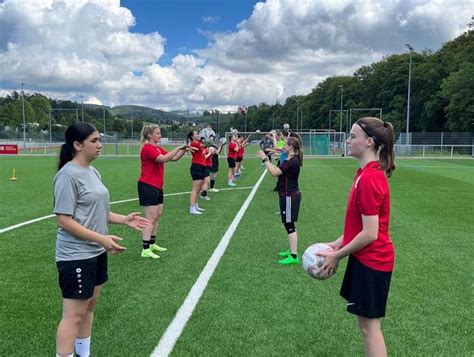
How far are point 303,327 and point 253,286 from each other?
4.24ft

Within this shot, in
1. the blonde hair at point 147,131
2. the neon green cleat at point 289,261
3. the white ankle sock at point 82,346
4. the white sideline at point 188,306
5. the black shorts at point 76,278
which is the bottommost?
the white sideline at point 188,306

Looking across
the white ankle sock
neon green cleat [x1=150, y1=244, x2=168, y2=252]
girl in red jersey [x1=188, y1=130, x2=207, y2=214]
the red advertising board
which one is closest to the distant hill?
the red advertising board

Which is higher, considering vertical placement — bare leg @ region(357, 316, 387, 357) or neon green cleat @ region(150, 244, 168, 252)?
bare leg @ region(357, 316, 387, 357)

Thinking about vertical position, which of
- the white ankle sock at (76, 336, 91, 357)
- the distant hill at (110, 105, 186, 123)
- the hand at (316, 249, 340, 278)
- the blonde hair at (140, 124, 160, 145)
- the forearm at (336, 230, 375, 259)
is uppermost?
the distant hill at (110, 105, 186, 123)

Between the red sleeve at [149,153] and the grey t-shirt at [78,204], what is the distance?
3.51 m

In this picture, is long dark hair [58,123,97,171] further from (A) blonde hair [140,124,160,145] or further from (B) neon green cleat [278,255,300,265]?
(B) neon green cleat [278,255,300,265]

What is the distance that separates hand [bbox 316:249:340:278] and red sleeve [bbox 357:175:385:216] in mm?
389

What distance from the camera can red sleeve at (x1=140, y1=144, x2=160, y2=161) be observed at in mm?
6871

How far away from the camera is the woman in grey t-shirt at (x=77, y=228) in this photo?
10.2 feet

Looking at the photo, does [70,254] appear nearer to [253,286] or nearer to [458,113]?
[253,286]

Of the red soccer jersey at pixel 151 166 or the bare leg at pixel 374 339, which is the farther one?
the red soccer jersey at pixel 151 166

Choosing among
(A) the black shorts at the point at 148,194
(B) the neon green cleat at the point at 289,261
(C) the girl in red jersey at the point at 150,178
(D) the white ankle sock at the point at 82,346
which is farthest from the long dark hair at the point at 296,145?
(D) the white ankle sock at the point at 82,346

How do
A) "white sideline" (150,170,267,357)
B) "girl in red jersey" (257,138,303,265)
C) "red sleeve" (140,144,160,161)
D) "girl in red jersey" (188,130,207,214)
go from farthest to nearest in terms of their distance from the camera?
"girl in red jersey" (188,130,207,214) < "red sleeve" (140,144,160,161) < "girl in red jersey" (257,138,303,265) < "white sideline" (150,170,267,357)

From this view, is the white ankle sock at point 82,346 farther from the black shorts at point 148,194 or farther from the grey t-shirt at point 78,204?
the black shorts at point 148,194
